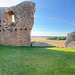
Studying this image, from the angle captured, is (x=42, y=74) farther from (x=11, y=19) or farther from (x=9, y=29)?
(x=11, y=19)

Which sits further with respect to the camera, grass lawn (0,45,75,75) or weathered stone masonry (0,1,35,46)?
weathered stone masonry (0,1,35,46)

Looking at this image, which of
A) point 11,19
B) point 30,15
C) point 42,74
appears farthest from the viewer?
point 11,19

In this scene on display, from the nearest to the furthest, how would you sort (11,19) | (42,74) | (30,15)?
1. (42,74)
2. (30,15)
3. (11,19)

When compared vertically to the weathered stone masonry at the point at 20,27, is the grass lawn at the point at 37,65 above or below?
below

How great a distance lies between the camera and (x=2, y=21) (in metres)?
9.36

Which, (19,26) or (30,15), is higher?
(30,15)

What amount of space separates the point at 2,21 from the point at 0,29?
106cm

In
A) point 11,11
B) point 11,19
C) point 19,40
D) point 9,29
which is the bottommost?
point 19,40

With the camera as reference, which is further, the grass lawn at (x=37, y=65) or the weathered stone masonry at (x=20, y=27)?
the weathered stone masonry at (x=20, y=27)

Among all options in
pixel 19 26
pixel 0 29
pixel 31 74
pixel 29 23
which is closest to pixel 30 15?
pixel 29 23

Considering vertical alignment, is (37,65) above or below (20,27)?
below

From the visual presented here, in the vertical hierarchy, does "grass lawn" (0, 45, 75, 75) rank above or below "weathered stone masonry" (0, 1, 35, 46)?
below

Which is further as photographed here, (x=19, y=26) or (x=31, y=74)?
(x=19, y=26)

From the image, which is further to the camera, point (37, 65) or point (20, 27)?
point (20, 27)
